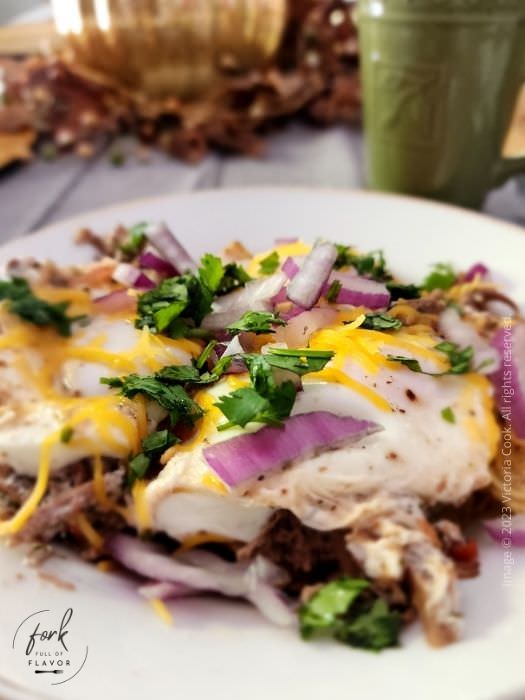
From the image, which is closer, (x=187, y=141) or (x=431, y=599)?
(x=431, y=599)

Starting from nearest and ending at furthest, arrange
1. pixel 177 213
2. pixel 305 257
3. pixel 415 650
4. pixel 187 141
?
pixel 415 650, pixel 305 257, pixel 177 213, pixel 187 141

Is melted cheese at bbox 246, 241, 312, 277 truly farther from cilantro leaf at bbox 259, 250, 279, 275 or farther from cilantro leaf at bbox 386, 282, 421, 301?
cilantro leaf at bbox 386, 282, 421, 301

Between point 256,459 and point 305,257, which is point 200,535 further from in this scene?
point 305,257

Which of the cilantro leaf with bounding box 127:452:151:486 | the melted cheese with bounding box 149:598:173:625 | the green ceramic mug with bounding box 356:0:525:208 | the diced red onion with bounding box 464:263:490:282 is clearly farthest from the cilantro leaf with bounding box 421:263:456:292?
the melted cheese with bounding box 149:598:173:625

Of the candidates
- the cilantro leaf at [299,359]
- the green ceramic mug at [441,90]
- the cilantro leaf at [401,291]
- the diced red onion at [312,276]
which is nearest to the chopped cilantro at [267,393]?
the cilantro leaf at [299,359]

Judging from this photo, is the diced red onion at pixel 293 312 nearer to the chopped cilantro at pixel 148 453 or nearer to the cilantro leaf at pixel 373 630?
the chopped cilantro at pixel 148 453

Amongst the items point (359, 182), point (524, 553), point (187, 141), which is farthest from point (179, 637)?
point (187, 141)
